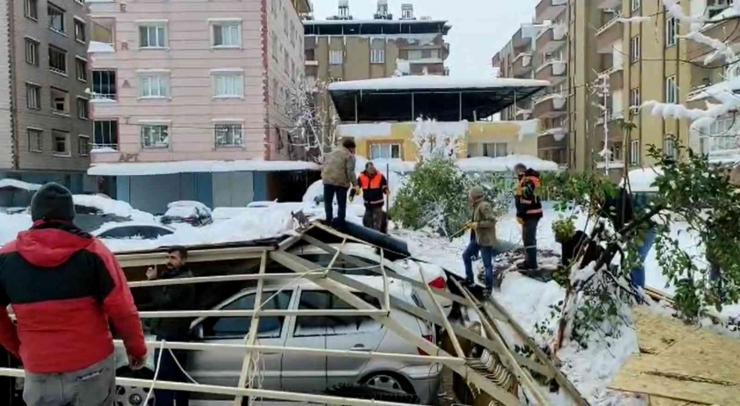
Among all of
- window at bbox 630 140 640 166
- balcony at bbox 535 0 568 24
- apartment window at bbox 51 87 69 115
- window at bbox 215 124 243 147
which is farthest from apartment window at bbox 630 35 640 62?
apartment window at bbox 51 87 69 115

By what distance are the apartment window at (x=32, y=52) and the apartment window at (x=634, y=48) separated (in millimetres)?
30228

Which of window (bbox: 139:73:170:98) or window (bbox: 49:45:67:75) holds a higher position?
window (bbox: 49:45:67:75)

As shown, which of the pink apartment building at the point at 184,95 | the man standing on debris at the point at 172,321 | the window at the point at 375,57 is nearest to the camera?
the man standing on debris at the point at 172,321

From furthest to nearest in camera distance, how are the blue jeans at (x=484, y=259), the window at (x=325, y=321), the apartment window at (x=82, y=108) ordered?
the apartment window at (x=82, y=108) < the blue jeans at (x=484, y=259) < the window at (x=325, y=321)

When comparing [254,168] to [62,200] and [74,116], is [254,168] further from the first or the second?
[62,200]

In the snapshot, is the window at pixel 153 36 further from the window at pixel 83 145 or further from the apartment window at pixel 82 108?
the window at pixel 83 145

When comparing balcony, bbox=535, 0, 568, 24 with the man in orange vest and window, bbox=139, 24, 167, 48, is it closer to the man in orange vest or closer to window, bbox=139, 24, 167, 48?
window, bbox=139, 24, 167, 48

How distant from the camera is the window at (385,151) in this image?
1179 inches

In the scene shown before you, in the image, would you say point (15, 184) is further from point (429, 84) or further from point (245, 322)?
point (245, 322)

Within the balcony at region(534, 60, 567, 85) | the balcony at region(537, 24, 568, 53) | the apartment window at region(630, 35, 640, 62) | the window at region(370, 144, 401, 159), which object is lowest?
the window at region(370, 144, 401, 159)

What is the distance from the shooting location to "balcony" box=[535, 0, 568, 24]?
4622 centimetres

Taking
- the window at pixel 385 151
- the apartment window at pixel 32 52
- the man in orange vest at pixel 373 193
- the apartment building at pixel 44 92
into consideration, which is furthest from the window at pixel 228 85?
the man in orange vest at pixel 373 193

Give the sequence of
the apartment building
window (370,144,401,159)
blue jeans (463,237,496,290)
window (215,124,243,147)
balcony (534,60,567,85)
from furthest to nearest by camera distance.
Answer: balcony (534,60,567,85) < the apartment building < window (215,124,243,147) < window (370,144,401,159) < blue jeans (463,237,496,290)

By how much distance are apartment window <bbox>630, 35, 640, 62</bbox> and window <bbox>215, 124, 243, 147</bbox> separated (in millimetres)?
18864
